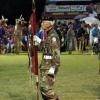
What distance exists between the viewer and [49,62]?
1238 cm

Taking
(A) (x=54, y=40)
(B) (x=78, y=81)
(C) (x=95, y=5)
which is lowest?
(B) (x=78, y=81)

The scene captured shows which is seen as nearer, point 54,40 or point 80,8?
point 54,40

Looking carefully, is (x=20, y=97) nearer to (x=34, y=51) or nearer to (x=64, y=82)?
(x=34, y=51)

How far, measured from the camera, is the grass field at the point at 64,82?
1560cm

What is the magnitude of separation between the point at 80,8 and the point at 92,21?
7058 mm

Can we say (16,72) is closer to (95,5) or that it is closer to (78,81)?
(78,81)

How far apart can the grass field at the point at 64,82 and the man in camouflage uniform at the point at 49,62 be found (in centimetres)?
274

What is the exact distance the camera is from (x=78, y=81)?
18891 millimetres

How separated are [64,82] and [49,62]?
20.7ft

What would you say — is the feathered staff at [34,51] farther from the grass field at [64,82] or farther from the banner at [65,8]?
the banner at [65,8]

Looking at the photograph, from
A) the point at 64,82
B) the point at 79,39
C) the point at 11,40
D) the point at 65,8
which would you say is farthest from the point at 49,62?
the point at 65,8

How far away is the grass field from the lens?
15602 mm

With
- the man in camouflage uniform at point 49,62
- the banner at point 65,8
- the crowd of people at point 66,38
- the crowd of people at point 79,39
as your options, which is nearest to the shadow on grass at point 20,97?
the man in camouflage uniform at point 49,62

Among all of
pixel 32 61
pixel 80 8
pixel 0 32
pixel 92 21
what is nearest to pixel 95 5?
pixel 80 8
